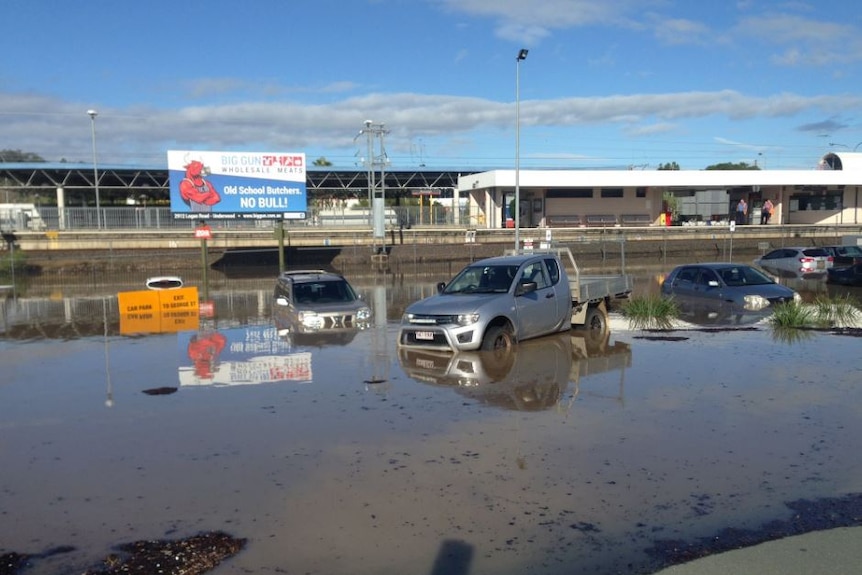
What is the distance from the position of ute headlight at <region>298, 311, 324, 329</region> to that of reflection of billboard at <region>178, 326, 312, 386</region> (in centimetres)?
70

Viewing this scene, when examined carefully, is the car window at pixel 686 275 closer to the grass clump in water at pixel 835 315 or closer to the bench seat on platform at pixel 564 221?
the grass clump in water at pixel 835 315

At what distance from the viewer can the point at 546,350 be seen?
44.2 feet

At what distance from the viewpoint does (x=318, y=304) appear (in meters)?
17.8

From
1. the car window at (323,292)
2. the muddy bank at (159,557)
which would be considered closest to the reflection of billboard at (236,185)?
the car window at (323,292)

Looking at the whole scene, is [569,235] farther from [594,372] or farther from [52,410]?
[52,410]

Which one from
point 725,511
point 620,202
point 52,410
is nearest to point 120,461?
point 52,410

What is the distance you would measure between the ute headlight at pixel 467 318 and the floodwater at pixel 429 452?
64 cm

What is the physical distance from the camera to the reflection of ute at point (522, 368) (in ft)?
33.5

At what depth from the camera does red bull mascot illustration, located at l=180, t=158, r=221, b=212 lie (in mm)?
39062

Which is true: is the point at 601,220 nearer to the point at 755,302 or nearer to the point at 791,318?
the point at 755,302

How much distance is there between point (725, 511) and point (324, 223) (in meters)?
42.2

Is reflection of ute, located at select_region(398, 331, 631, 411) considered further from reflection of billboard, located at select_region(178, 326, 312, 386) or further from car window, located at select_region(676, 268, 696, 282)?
car window, located at select_region(676, 268, 696, 282)

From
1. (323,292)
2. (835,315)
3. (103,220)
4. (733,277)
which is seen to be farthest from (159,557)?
(103,220)

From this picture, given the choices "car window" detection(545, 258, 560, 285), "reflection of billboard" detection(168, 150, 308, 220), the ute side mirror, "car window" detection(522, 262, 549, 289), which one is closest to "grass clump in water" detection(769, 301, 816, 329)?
"car window" detection(545, 258, 560, 285)
